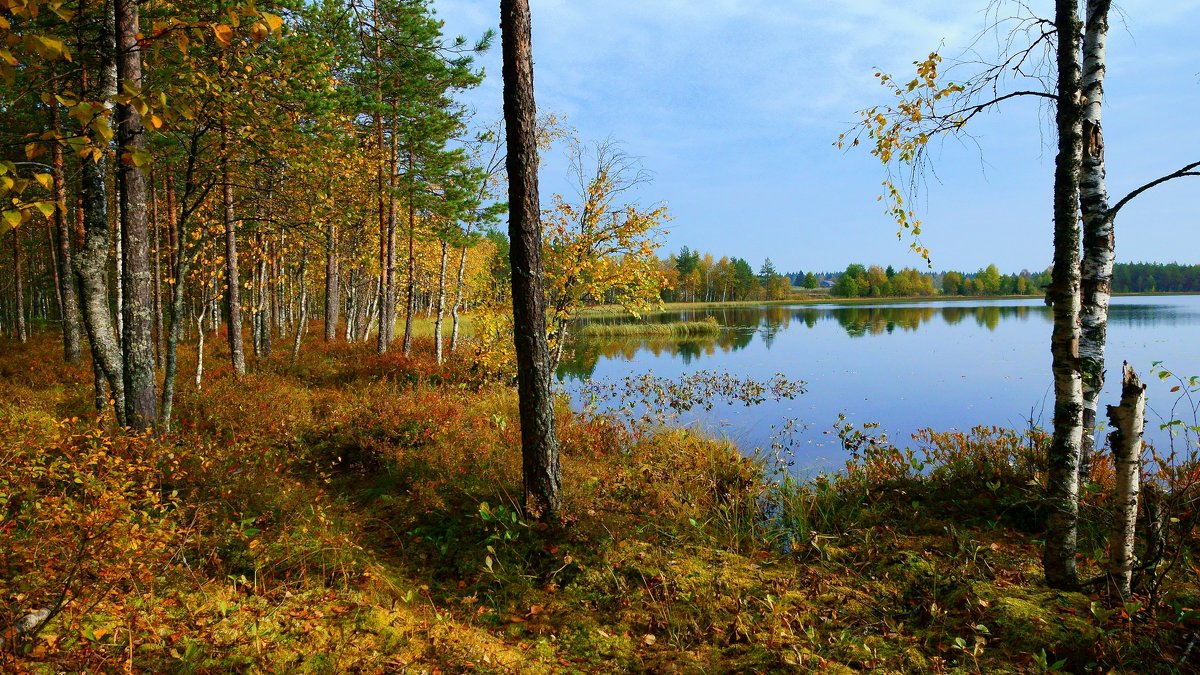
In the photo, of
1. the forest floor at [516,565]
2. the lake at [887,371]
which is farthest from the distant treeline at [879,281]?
the forest floor at [516,565]

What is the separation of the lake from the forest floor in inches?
141

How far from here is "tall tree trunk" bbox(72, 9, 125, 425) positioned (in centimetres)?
626

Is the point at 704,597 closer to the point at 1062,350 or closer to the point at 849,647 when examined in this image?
the point at 849,647

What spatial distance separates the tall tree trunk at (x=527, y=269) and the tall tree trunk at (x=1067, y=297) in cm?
430

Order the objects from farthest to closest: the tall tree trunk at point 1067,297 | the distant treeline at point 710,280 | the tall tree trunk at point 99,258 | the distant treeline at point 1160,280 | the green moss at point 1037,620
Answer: the distant treeline at point 1160,280, the distant treeline at point 710,280, the tall tree trunk at point 99,258, the tall tree trunk at point 1067,297, the green moss at point 1037,620

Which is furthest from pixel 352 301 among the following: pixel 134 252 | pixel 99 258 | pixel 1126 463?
pixel 1126 463

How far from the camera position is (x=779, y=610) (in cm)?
430

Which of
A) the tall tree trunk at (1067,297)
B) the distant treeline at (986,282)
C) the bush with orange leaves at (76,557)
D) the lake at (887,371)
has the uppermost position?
the distant treeline at (986,282)

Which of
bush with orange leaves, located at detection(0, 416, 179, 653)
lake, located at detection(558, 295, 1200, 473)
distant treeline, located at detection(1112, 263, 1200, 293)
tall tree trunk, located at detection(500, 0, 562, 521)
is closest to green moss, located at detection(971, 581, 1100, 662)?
tall tree trunk, located at detection(500, 0, 562, 521)

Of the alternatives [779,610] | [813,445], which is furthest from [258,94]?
[813,445]

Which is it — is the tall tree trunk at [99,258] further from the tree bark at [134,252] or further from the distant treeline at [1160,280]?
the distant treeline at [1160,280]

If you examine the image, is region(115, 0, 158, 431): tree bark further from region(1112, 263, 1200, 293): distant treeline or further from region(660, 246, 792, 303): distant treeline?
region(1112, 263, 1200, 293): distant treeline

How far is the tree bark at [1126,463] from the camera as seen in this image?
3.75 metres

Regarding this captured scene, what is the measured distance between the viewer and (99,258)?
661 cm
